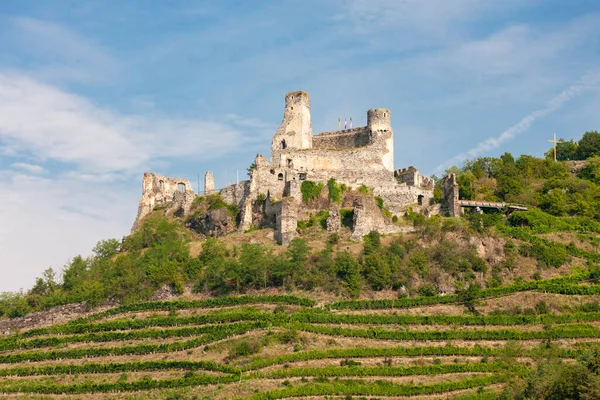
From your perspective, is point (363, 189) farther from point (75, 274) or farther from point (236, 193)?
point (75, 274)

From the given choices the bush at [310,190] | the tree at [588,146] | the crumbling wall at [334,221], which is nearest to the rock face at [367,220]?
the crumbling wall at [334,221]

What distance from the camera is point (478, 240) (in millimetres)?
61438

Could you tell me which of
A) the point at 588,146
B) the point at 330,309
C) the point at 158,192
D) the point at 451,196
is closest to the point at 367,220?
the point at 451,196

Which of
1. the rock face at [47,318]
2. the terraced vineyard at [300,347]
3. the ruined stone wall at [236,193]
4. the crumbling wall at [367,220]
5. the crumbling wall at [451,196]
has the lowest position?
the terraced vineyard at [300,347]

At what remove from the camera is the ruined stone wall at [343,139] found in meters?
74.1

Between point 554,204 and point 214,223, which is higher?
point 554,204

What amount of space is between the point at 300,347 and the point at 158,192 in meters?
29.5

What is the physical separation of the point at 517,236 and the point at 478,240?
3.41m

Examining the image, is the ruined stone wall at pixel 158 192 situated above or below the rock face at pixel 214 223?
above

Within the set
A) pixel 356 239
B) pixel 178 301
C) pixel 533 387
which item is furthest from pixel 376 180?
pixel 533 387

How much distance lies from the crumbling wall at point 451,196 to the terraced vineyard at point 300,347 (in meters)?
10.4

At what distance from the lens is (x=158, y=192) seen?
76.4 meters

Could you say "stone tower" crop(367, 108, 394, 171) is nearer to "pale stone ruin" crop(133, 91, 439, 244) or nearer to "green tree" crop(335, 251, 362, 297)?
"pale stone ruin" crop(133, 91, 439, 244)

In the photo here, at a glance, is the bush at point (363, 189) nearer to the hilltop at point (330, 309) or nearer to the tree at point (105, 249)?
the hilltop at point (330, 309)
